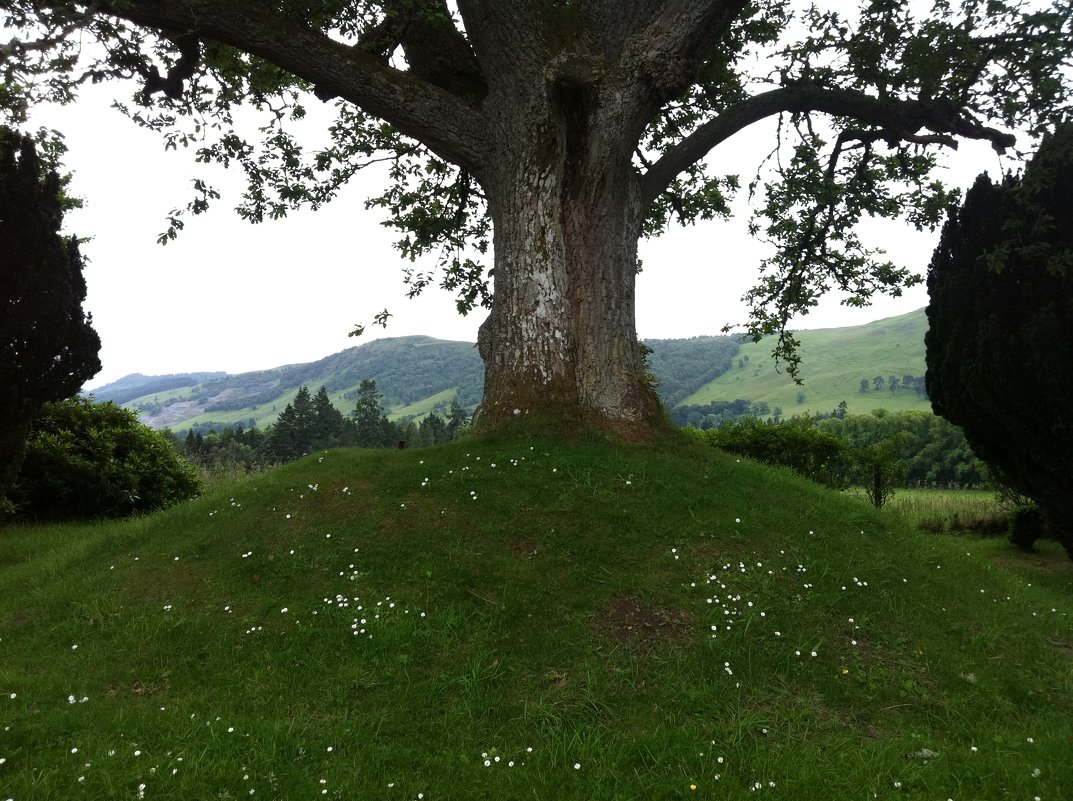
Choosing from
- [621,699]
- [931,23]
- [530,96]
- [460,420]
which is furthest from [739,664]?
[460,420]

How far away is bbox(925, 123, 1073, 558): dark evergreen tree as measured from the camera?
8297mm

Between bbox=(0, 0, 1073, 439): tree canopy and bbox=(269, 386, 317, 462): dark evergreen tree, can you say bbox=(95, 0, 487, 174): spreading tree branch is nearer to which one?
bbox=(0, 0, 1073, 439): tree canopy

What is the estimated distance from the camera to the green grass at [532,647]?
397 cm

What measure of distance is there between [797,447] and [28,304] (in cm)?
1657

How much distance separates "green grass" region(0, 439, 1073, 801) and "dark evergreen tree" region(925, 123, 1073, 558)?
8.60ft

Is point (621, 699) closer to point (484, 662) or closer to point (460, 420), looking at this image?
point (484, 662)

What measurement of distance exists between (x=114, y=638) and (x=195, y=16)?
26.2 ft

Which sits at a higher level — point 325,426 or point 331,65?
point 331,65

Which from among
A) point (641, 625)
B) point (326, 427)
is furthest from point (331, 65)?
point (326, 427)

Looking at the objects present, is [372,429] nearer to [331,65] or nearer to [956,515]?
[956,515]

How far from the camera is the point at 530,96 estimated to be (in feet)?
29.4

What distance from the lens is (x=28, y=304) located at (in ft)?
31.1

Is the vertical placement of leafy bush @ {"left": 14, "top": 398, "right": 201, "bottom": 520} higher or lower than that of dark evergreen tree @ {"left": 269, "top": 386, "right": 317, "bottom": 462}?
higher

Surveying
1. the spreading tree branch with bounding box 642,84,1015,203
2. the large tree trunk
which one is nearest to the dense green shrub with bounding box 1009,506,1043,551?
the spreading tree branch with bounding box 642,84,1015,203
